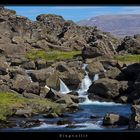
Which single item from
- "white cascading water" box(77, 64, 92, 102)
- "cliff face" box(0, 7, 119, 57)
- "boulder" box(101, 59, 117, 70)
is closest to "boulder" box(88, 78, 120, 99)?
"white cascading water" box(77, 64, 92, 102)

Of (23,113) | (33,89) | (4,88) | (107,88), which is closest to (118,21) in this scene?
(23,113)

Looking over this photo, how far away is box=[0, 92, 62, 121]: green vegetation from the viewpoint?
90.6ft

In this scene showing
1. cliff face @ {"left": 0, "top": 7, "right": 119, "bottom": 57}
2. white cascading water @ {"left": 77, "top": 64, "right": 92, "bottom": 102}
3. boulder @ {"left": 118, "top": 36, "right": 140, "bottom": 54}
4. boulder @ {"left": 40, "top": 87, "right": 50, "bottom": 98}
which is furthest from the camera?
cliff face @ {"left": 0, "top": 7, "right": 119, "bottom": 57}

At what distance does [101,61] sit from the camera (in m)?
48.0

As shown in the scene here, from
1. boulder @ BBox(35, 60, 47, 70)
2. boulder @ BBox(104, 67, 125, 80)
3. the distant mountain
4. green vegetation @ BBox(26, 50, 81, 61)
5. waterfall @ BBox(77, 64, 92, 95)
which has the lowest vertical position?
green vegetation @ BBox(26, 50, 81, 61)

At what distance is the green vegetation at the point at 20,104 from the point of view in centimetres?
2762

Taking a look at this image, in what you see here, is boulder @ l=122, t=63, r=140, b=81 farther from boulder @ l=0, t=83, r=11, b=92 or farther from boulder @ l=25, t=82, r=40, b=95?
boulder @ l=0, t=83, r=11, b=92

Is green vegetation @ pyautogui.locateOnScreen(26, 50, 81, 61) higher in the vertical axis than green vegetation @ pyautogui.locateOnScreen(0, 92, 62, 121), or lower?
lower

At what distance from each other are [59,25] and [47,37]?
19.1m

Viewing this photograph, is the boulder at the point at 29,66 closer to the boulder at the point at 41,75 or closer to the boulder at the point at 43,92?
the boulder at the point at 41,75

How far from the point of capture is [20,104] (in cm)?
2977
